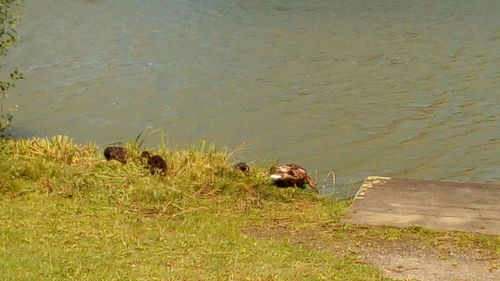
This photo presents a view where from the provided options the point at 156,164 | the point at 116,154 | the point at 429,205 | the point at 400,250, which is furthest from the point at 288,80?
the point at 400,250

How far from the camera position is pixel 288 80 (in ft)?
41.6

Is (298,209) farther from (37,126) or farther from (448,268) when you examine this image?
(37,126)

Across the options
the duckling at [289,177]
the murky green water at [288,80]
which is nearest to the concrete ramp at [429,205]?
the duckling at [289,177]

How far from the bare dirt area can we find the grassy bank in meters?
0.02

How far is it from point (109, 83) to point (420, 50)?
4931 mm

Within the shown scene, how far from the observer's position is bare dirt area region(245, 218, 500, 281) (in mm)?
4762

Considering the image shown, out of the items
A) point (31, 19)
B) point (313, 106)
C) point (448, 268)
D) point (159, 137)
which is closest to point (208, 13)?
point (31, 19)

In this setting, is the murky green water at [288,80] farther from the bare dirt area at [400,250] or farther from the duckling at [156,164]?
the bare dirt area at [400,250]

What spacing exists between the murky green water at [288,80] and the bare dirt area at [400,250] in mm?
2981

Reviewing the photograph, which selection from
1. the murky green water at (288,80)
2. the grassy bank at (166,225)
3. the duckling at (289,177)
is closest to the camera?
the grassy bank at (166,225)

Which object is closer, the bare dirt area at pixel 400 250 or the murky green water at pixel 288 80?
the bare dirt area at pixel 400 250

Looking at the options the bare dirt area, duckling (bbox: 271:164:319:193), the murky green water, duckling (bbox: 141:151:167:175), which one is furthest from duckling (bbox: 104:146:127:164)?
the murky green water

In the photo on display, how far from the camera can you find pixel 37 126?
10.6 meters

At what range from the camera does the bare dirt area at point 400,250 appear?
476cm
